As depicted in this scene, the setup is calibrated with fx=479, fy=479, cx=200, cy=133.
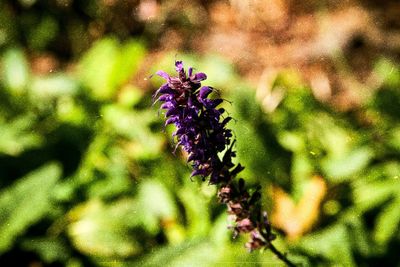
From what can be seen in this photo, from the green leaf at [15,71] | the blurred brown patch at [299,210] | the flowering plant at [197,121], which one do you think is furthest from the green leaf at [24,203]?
the flowering plant at [197,121]

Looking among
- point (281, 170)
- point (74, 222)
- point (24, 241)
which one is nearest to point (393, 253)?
point (281, 170)

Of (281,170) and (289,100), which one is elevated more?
(289,100)

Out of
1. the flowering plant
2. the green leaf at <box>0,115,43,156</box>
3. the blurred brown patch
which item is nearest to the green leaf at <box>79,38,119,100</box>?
the green leaf at <box>0,115,43,156</box>

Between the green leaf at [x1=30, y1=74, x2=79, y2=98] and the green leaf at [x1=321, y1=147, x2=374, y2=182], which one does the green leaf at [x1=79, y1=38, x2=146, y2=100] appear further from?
the green leaf at [x1=321, y1=147, x2=374, y2=182]

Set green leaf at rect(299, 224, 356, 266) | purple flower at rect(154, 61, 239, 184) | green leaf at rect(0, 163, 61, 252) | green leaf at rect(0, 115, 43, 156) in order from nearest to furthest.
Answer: purple flower at rect(154, 61, 239, 184)
green leaf at rect(299, 224, 356, 266)
green leaf at rect(0, 163, 61, 252)
green leaf at rect(0, 115, 43, 156)

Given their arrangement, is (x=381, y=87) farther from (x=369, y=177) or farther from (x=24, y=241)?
(x=24, y=241)

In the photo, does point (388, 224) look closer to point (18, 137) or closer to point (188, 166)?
point (188, 166)

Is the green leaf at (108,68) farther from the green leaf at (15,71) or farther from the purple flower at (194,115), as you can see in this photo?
the purple flower at (194,115)

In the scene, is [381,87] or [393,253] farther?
[381,87]
